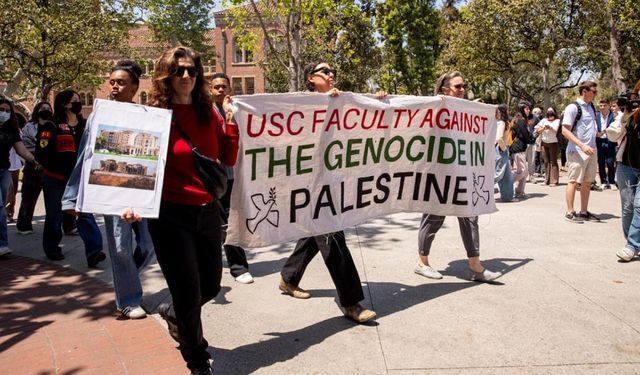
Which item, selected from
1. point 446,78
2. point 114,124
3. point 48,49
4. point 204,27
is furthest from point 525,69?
point 114,124

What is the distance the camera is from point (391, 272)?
16.6 feet

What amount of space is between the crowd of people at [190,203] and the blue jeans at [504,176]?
1.12 meters

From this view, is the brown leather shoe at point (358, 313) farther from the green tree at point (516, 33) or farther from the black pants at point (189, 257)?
the green tree at point (516, 33)

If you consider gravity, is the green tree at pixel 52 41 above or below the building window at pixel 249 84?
below

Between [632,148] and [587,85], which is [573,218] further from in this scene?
[632,148]

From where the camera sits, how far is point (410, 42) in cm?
3198

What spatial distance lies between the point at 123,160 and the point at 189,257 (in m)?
0.62

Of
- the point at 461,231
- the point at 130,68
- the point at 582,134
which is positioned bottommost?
the point at 461,231

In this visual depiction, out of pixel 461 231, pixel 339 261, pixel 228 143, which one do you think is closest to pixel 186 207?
pixel 228 143

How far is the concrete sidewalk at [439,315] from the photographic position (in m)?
3.14

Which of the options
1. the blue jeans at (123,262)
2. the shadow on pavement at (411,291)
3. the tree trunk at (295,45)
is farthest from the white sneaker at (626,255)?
the tree trunk at (295,45)

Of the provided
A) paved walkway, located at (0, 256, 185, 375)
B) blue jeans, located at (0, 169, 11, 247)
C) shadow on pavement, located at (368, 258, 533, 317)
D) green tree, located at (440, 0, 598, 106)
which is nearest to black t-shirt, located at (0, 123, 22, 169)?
blue jeans, located at (0, 169, 11, 247)

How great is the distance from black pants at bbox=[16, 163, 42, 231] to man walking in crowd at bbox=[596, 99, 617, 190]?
10.4 meters

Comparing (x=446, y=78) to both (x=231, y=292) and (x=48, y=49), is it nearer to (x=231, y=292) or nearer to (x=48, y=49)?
(x=231, y=292)
